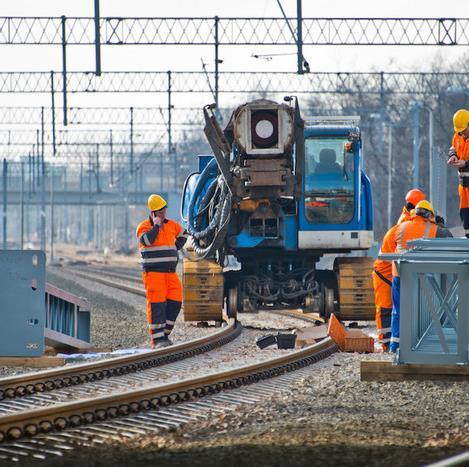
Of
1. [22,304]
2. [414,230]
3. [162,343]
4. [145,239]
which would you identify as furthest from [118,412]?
[162,343]

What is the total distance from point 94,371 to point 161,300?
3.88m

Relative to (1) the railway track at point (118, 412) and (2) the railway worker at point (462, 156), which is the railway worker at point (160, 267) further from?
(1) the railway track at point (118, 412)

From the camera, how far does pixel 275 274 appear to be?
2278 centimetres

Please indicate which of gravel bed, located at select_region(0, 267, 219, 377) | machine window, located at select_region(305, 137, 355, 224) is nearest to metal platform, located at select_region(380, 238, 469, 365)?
gravel bed, located at select_region(0, 267, 219, 377)

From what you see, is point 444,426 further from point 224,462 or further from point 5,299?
point 5,299

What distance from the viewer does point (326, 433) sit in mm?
9734

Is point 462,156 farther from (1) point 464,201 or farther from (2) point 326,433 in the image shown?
(2) point 326,433

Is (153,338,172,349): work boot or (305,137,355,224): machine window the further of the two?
(305,137,355,224): machine window

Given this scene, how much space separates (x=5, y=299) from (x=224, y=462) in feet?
26.6

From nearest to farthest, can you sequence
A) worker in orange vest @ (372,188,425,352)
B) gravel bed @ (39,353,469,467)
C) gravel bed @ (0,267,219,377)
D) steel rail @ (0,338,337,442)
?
gravel bed @ (39,353,469,467), steel rail @ (0,338,337,442), worker in orange vest @ (372,188,425,352), gravel bed @ (0,267,219,377)

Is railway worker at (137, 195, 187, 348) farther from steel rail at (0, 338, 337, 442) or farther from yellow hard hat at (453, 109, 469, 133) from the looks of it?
yellow hard hat at (453, 109, 469, 133)

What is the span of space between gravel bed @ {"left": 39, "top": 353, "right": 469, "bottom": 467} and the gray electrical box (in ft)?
13.8

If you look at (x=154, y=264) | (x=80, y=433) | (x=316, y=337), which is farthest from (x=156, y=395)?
(x=316, y=337)

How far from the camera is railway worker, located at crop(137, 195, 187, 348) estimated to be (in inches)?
709
